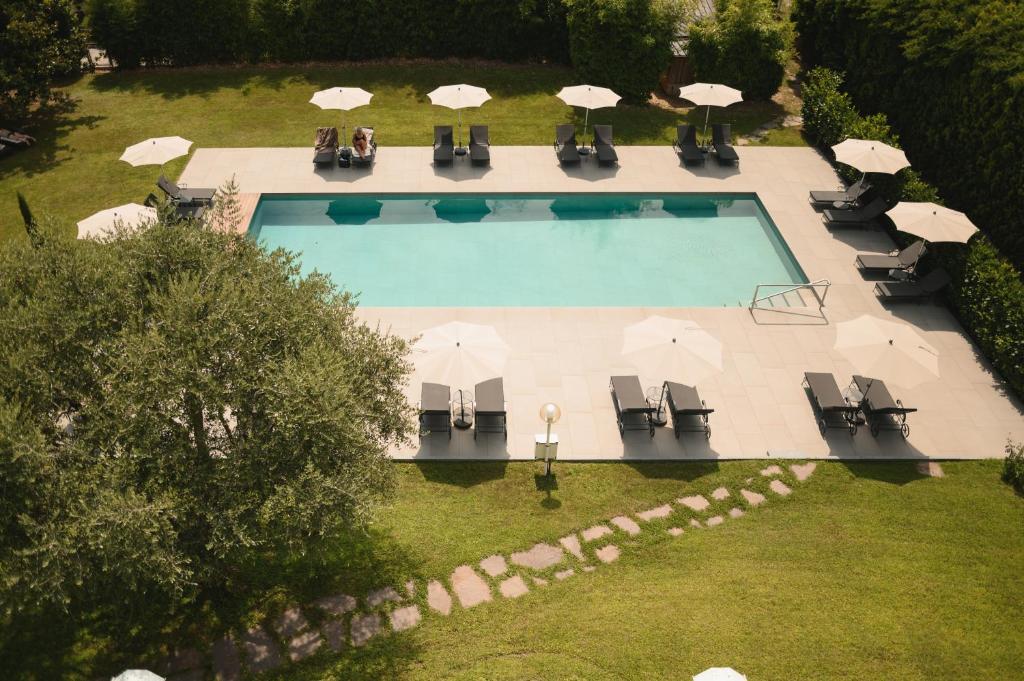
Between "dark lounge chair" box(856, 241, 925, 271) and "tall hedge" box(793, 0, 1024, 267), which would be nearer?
"tall hedge" box(793, 0, 1024, 267)

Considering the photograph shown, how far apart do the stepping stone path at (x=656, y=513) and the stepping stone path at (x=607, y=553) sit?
987 mm

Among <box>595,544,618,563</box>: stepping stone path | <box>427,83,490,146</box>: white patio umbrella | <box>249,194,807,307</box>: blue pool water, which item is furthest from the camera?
<box>427,83,490,146</box>: white patio umbrella

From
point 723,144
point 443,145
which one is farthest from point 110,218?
point 723,144

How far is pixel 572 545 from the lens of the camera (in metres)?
14.1

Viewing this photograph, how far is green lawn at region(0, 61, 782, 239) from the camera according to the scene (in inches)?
969

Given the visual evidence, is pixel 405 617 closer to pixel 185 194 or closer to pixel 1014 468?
pixel 1014 468

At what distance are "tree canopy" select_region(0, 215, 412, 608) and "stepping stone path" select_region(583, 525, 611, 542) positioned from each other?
15.1 ft

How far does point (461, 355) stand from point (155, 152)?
44.4 ft

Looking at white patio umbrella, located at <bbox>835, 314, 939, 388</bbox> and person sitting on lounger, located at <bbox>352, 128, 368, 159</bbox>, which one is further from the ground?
person sitting on lounger, located at <bbox>352, 128, 368, 159</bbox>

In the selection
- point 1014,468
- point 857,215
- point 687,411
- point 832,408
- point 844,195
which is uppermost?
point 844,195

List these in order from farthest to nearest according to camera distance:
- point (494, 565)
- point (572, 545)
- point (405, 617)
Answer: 1. point (572, 545)
2. point (494, 565)
3. point (405, 617)

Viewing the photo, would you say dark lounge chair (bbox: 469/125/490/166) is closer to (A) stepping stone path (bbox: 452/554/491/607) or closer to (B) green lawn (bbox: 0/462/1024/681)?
(B) green lawn (bbox: 0/462/1024/681)

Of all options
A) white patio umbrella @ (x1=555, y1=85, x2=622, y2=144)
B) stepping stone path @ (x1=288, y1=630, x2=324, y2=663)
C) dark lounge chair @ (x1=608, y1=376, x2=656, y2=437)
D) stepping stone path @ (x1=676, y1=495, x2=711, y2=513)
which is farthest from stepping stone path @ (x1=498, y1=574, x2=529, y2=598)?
white patio umbrella @ (x1=555, y1=85, x2=622, y2=144)

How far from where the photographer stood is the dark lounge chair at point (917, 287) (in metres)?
19.7
